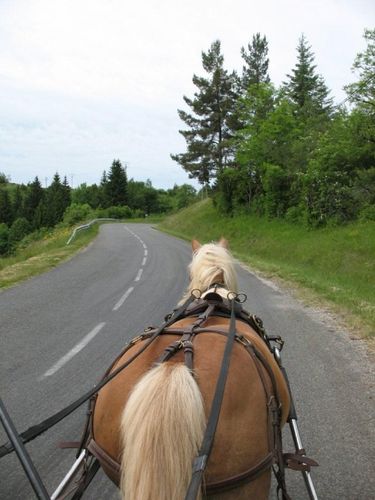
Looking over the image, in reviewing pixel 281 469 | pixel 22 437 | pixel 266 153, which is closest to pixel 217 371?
pixel 281 469

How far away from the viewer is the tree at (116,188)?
265ft

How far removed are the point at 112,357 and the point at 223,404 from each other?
179 inches

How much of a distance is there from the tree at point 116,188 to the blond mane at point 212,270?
78.7 meters

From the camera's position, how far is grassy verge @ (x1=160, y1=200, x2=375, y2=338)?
10531mm

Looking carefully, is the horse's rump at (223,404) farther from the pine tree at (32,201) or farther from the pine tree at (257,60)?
the pine tree at (32,201)

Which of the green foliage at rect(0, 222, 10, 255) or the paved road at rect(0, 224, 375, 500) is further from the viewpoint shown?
the green foliage at rect(0, 222, 10, 255)

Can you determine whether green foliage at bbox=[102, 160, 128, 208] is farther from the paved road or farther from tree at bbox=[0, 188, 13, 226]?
the paved road

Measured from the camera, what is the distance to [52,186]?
92.7 metres

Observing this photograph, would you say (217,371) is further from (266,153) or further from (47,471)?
(266,153)

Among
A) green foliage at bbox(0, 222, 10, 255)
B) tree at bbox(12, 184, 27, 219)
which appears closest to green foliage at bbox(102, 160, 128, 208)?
green foliage at bbox(0, 222, 10, 255)

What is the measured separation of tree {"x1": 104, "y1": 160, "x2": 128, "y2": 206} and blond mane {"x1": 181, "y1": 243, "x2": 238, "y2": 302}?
78654 mm

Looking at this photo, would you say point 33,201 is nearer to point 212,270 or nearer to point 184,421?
point 212,270

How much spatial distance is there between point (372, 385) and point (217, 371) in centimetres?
399

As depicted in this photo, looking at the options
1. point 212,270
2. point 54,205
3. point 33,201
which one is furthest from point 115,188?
point 212,270
